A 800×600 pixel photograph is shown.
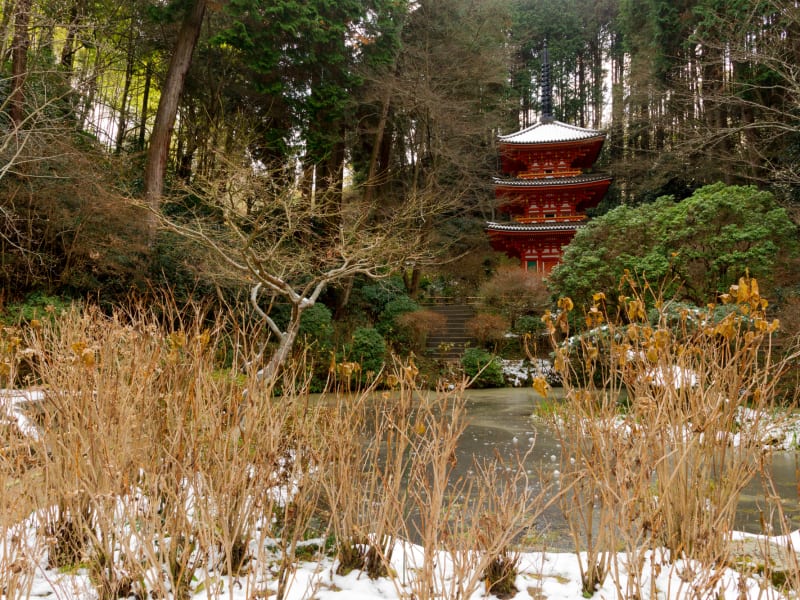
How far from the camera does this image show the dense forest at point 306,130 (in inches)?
327

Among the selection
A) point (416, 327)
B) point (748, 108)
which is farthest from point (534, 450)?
point (748, 108)

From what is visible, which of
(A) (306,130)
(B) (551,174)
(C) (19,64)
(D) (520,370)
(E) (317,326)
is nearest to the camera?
(C) (19,64)

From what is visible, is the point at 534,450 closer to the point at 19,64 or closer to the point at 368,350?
the point at 368,350

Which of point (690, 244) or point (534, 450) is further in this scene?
point (690, 244)

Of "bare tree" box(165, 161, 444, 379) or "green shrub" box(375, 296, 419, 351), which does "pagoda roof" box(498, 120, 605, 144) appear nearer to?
"bare tree" box(165, 161, 444, 379)

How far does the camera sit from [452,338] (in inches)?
525

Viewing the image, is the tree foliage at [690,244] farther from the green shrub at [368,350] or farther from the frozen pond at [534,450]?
the green shrub at [368,350]

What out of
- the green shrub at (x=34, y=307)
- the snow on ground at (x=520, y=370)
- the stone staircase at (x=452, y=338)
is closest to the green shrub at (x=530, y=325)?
the snow on ground at (x=520, y=370)

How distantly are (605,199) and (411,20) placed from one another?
968cm

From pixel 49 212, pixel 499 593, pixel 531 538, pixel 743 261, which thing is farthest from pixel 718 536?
pixel 49 212

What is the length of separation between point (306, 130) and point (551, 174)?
27.1 ft

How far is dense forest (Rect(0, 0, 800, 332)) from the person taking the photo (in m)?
8.30

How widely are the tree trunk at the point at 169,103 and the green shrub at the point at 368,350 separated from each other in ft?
17.2

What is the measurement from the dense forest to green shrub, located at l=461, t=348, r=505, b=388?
220 cm
